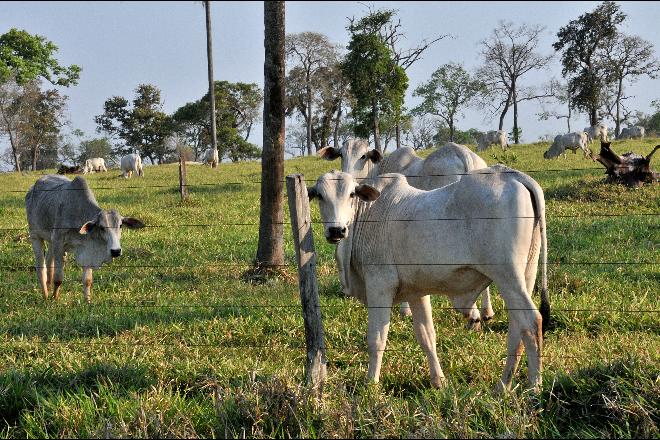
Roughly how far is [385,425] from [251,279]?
4745 millimetres

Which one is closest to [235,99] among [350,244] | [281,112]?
[281,112]

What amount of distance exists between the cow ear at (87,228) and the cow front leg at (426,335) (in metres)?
4.69

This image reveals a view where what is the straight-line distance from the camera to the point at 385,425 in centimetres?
375

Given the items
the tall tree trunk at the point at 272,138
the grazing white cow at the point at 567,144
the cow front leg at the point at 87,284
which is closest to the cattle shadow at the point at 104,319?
the cow front leg at the point at 87,284

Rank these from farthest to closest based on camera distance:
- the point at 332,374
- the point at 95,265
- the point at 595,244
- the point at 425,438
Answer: the point at 595,244 → the point at 95,265 → the point at 332,374 → the point at 425,438

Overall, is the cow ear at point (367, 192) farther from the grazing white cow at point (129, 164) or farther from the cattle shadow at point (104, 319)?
the grazing white cow at point (129, 164)

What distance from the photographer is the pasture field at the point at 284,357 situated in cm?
388

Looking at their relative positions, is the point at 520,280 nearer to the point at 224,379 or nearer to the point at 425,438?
the point at 425,438

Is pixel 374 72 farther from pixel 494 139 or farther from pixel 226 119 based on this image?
pixel 226 119

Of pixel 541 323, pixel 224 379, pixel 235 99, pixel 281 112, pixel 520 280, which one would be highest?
pixel 235 99

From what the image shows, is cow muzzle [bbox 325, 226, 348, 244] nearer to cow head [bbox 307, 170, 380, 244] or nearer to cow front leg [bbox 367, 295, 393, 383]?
cow head [bbox 307, 170, 380, 244]

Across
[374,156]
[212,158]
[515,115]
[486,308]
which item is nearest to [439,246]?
[486,308]

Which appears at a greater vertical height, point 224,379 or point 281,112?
point 281,112

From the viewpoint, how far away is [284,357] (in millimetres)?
5348
